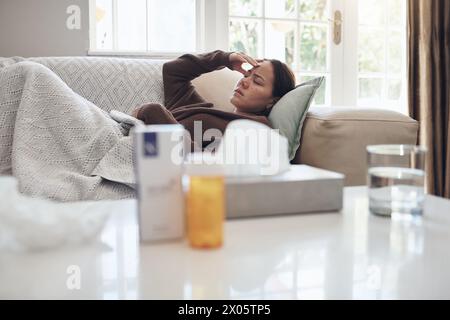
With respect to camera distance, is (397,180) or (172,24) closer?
(397,180)

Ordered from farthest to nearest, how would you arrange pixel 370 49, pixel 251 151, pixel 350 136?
1. pixel 370 49
2. pixel 350 136
3. pixel 251 151

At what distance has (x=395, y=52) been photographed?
115 inches

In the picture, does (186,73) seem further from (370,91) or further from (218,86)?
(370,91)

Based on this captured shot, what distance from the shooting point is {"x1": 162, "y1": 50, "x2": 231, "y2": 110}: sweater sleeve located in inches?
73.0

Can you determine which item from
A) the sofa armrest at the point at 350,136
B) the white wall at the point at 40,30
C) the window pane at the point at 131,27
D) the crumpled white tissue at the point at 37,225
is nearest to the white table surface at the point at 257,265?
the crumpled white tissue at the point at 37,225

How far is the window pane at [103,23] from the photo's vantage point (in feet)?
8.62

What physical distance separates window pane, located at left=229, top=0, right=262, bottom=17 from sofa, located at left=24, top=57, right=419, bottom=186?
2.55 ft

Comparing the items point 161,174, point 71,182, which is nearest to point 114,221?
point 161,174

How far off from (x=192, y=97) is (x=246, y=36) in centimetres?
96

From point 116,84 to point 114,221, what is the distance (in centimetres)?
120

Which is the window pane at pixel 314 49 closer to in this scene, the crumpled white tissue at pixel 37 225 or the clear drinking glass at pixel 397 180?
the clear drinking glass at pixel 397 180

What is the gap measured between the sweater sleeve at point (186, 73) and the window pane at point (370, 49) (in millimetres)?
1282

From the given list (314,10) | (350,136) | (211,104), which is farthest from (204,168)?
(314,10)

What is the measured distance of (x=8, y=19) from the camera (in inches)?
85.0
